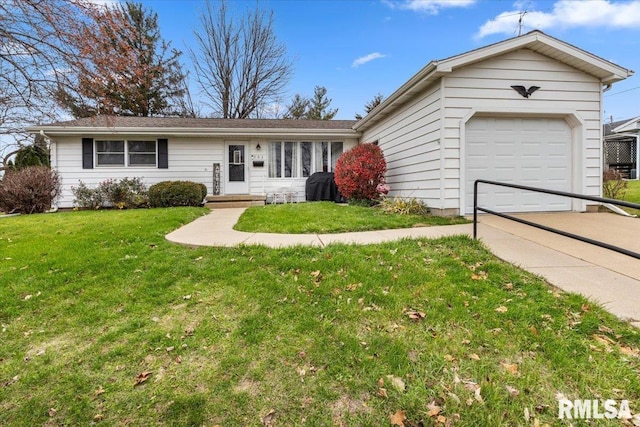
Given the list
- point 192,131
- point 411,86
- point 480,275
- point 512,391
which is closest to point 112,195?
point 192,131

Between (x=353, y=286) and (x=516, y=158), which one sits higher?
(x=516, y=158)

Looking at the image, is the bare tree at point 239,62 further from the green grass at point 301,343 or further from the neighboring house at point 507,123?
the green grass at point 301,343

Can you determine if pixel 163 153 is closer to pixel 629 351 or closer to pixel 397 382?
pixel 397 382

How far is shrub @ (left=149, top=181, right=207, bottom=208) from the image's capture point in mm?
10039

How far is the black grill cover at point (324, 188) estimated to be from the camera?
11.2m

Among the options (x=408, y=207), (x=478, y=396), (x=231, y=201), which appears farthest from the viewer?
(x=231, y=201)

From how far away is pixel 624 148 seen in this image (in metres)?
21.8

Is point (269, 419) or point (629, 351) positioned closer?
point (269, 419)

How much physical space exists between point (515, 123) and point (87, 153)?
41.2ft

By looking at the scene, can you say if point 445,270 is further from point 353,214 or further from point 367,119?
point 367,119

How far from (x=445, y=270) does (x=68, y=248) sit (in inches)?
199

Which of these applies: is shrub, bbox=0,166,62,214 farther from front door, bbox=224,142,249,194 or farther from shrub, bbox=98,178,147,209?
front door, bbox=224,142,249,194

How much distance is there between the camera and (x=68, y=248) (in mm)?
4629

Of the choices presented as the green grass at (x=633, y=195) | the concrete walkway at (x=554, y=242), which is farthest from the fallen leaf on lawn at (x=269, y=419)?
the green grass at (x=633, y=195)
